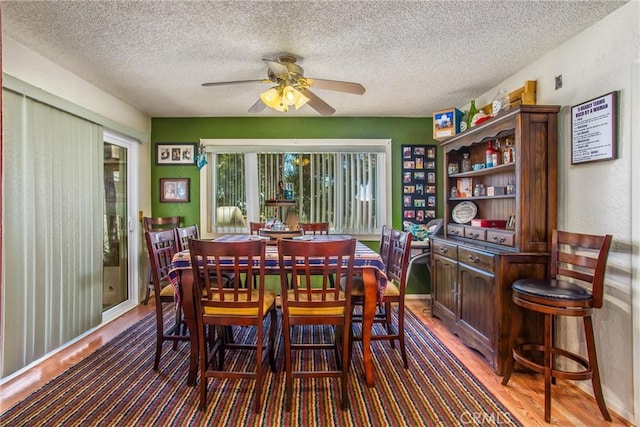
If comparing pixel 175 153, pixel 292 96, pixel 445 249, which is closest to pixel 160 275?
pixel 292 96

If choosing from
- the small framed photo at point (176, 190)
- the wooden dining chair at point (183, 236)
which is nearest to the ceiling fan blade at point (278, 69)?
the wooden dining chair at point (183, 236)

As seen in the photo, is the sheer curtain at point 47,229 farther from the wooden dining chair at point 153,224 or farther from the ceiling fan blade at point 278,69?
the ceiling fan blade at point 278,69

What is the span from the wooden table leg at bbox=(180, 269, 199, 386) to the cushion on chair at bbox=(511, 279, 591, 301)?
2.05m

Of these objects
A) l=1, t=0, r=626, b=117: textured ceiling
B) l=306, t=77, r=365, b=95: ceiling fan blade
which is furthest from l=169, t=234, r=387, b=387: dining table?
l=1, t=0, r=626, b=117: textured ceiling

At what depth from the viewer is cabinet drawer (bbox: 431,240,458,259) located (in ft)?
9.94

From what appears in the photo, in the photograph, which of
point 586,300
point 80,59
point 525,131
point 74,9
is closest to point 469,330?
point 586,300

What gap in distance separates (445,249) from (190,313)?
2.28 m

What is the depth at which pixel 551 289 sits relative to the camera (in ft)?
6.62

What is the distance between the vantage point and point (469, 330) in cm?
276

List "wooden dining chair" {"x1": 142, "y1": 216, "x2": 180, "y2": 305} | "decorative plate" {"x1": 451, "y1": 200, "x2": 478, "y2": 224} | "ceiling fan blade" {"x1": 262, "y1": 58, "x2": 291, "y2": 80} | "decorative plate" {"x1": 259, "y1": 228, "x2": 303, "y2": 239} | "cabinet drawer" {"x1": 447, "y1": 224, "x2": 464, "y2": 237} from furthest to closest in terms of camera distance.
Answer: "wooden dining chair" {"x1": 142, "y1": 216, "x2": 180, "y2": 305} → "decorative plate" {"x1": 451, "y1": 200, "x2": 478, "y2": 224} → "cabinet drawer" {"x1": 447, "y1": 224, "x2": 464, "y2": 237} → "decorative plate" {"x1": 259, "y1": 228, "x2": 303, "y2": 239} → "ceiling fan blade" {"x1": 262, "y1": 58, "x2": 291, "y2": 80}

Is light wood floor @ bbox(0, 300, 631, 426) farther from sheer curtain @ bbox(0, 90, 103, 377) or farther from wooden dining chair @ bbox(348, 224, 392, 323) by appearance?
wooden dining chair @ bbox(348, 224, 392, 323)

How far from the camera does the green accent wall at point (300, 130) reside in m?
4.35

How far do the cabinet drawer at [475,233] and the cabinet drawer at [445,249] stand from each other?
21 centimetres

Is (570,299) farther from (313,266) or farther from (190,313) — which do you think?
(190,313)
